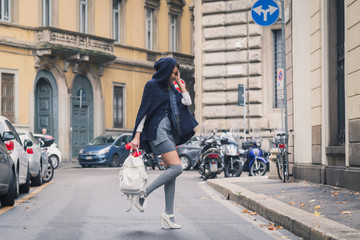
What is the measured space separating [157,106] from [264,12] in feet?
26.7

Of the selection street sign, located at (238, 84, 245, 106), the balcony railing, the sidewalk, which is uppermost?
the balcony railing

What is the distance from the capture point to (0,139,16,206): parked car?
35.3ft

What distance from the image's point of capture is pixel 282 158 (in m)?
16.0

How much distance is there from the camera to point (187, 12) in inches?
1710

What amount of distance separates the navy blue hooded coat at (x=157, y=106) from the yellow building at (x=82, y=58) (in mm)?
23274

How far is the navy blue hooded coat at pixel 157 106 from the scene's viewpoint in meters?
8.23

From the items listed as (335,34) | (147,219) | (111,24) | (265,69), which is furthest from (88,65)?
(147,219)

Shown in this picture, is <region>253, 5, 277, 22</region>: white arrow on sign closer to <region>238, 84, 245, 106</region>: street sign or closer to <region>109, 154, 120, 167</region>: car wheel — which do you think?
<region>238, 84, 245, 106</region>: street sign

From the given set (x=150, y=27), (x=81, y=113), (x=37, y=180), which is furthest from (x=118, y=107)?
(x=37, y=180)

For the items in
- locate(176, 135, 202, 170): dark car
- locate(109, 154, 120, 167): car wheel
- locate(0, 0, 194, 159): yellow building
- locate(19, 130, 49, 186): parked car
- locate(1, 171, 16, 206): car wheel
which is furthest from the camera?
locate(0, 0, 194, 159): yellow building

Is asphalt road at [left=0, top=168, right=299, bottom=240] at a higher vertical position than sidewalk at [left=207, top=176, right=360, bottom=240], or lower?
lower

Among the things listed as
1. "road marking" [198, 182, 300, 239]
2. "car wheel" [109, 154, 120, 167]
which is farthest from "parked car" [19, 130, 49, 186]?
"car wheel" [109, 154, 120, 167]

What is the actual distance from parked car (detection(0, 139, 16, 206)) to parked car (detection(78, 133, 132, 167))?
18.7 meters

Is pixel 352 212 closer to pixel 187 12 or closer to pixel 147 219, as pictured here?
pixel 147 219
